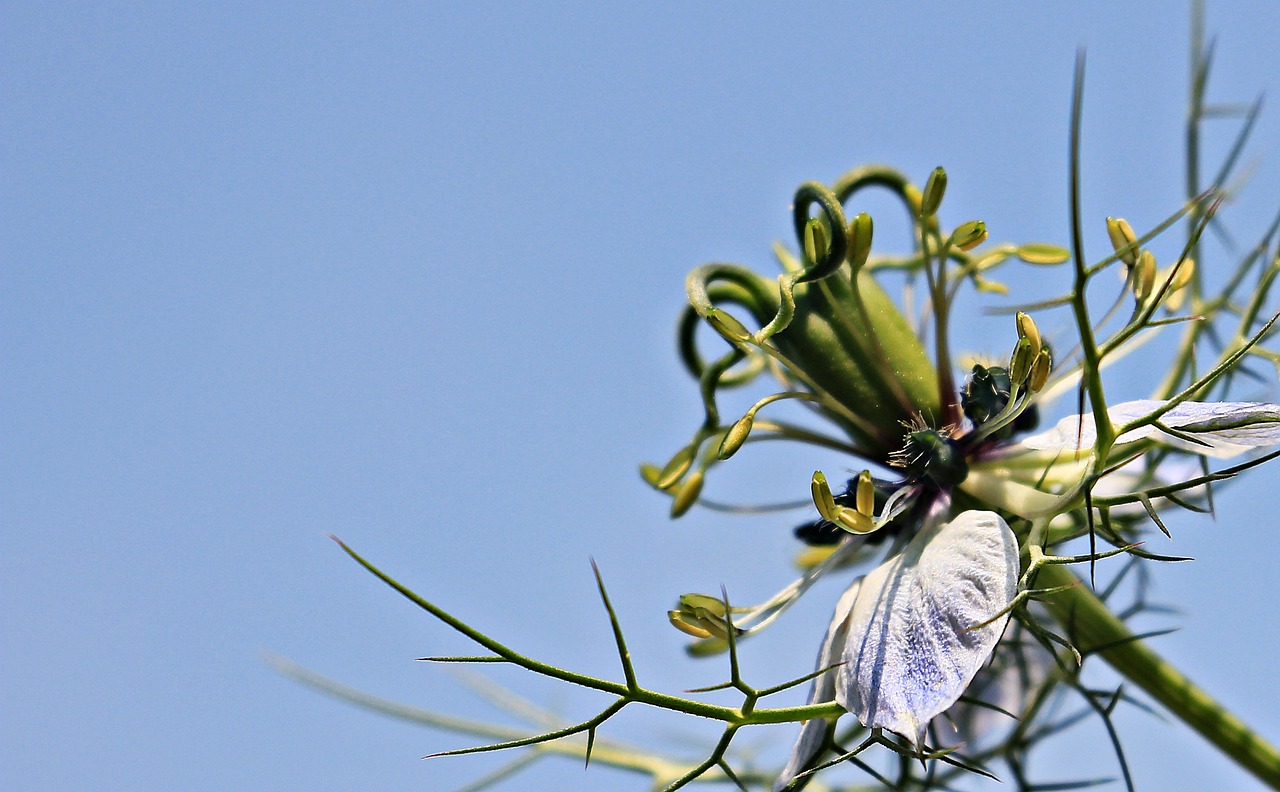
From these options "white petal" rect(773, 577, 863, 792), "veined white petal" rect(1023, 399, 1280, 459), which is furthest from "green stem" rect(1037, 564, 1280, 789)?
"white petal" rect(773, 577, 863, 792)

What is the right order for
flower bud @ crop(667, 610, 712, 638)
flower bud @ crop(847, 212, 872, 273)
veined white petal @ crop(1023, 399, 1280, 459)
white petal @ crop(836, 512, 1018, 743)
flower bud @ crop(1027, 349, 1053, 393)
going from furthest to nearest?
1. flower bud @ crop(847, 212, 872, 273)
2. flower bud @ crop(667, 610, 712, 638)
3. flower bud @ crop(1027, 349, 1053, 393)
4. veined white petal @ crop(1023, 399, 1280, 459)
5. white petal @ crop(836, 512, 1018, 743)

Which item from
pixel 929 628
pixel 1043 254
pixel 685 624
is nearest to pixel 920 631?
pixel 929 628

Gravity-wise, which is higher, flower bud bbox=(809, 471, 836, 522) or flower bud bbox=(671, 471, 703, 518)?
flower bud bbox=(671, 471, 703, 518)

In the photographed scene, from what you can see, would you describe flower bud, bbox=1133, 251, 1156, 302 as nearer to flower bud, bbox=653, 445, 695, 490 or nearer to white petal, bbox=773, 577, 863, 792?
white petal, bbox=773, 577, 863, 792

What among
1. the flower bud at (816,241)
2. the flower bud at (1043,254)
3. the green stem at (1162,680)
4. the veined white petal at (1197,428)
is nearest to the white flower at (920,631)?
the veined white petal at (1197,428)

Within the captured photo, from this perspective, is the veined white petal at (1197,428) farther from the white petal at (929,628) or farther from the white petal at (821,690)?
the white petal at (821,690)

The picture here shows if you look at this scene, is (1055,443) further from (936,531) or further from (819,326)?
(819,326)
